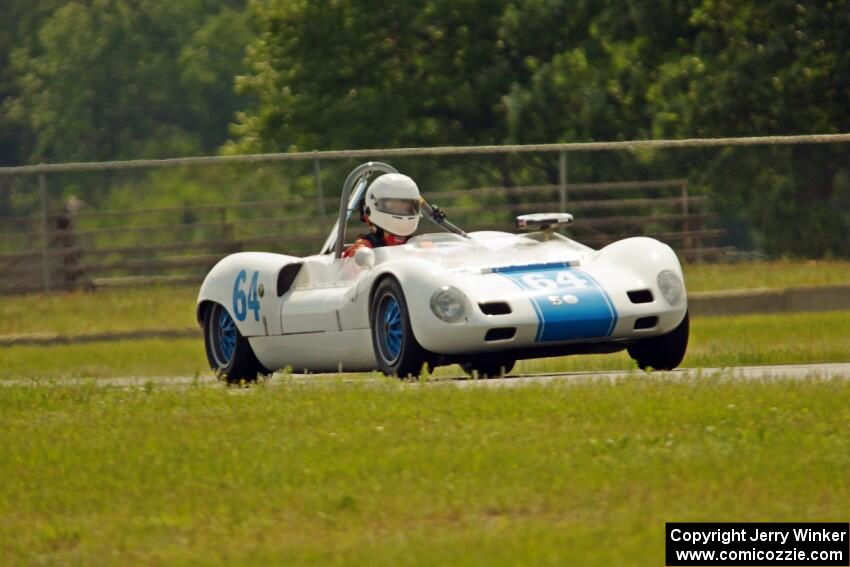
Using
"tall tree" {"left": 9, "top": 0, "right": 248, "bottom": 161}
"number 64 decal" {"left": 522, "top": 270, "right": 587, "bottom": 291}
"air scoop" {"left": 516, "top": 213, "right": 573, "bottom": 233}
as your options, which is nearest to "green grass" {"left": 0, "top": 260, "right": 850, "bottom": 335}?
"air scoop" {"left": 516, "top": 213, "right": 573, "bottom": 233}

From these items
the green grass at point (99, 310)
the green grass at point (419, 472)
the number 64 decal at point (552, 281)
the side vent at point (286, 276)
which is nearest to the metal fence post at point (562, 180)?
the green grass at point (99, 310)

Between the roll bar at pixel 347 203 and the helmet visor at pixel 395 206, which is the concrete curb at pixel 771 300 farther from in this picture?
the helmet visor at pixel 395 206

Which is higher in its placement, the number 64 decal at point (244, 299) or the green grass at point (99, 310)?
the number 64 decal at point (244, 299)

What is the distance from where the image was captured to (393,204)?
14367 millimetres

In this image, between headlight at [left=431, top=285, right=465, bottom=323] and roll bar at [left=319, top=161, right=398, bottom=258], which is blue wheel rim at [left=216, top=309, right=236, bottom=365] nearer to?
roll bar at [left=319, top=161, right=398, bottom=258]

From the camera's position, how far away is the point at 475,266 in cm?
1305

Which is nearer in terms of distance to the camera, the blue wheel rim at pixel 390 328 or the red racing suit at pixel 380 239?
the blue wheel rim at pixel 390 328

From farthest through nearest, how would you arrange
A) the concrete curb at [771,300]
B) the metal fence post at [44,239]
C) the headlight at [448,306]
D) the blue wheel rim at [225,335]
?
1. the metal fence post at [44,239]
2. the concrete curb at [771,300]
3. the blue wheel rim at [225,335]
4. the headlight at [448,306]

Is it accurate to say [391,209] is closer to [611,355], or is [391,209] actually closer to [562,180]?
[611,355]

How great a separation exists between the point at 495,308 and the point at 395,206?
2.25 m

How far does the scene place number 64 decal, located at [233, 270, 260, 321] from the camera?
1442 cm

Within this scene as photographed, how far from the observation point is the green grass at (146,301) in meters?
19.8

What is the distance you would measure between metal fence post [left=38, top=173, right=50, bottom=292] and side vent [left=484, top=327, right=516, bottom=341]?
28.9ft

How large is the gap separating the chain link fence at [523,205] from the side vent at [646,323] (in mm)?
6648
